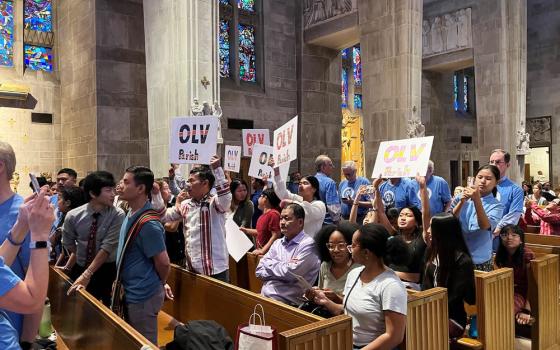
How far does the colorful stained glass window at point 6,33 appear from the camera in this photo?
40.5 feet

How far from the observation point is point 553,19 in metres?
21.9

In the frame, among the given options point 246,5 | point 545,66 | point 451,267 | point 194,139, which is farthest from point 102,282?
point 545,66

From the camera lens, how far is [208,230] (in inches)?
175

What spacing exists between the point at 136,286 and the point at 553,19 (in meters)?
24.4

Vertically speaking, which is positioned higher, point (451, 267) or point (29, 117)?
point (29, 117)

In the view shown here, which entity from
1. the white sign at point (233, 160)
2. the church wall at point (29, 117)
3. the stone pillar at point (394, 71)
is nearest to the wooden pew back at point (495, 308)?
the white sign at point (233, 160)

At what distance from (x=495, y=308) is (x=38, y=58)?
13125 millimetres

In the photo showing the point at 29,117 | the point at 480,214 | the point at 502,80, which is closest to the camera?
the point at 480,214

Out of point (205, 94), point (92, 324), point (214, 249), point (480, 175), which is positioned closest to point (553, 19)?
point (205, 94)

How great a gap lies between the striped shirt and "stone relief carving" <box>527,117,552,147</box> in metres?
21.7

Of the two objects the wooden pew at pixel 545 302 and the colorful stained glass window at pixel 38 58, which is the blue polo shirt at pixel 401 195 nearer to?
the wooden pew at pixel 545 302

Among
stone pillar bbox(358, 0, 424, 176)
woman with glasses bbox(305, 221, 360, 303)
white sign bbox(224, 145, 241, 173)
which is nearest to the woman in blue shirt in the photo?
woman with glasses bbox(305, 221, 360, 303)

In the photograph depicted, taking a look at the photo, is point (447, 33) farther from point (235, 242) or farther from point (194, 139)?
point (235, 242)

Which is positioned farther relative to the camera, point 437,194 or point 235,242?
point 437,194
